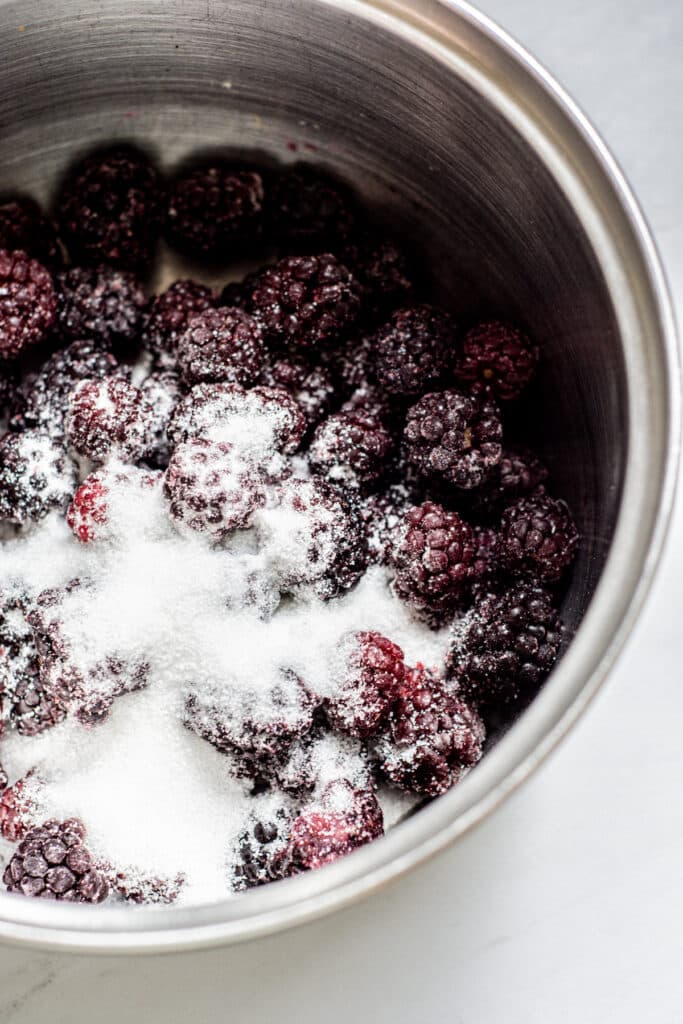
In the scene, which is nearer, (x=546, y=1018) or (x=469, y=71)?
(x=469, y=71)

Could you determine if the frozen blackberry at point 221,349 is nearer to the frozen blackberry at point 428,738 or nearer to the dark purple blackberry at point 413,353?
the dark purple blackberry at point 413,353

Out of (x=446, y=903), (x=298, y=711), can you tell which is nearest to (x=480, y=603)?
(x=298, y=711)

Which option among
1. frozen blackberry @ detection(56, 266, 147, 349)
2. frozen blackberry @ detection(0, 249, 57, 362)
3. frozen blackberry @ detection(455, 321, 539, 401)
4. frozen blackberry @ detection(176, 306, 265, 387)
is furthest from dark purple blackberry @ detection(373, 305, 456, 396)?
frozen blackberry @ detection(0, 249, 57, 362)

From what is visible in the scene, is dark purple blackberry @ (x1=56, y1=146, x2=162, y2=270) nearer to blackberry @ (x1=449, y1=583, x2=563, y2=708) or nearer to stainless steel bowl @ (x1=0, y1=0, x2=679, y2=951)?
stainless steel bowl @ (x1=0, y1=0, x2=679, y2=951)

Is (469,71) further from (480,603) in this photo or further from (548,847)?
(548,847)

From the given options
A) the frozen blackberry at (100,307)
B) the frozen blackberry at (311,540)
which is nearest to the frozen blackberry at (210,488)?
the frozen blackberry at (311,540)

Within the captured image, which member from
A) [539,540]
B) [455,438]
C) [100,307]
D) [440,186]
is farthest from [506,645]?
[100,307]

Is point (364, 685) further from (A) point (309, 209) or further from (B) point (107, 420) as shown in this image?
(A) point (309, 209)
